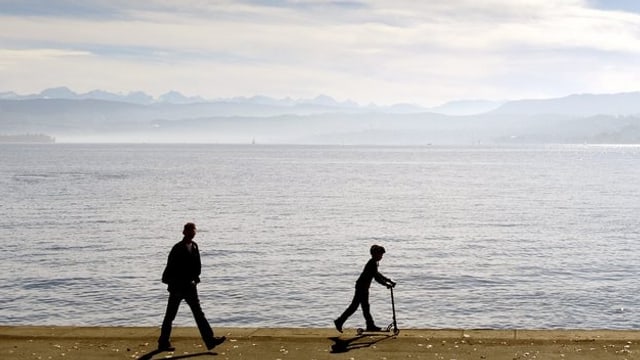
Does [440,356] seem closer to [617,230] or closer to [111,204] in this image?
[617,230]

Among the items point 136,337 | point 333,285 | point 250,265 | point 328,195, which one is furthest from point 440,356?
point 328,195

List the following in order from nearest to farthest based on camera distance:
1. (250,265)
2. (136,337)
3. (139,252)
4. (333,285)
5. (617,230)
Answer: (136,337) < (333,285) < (250,265) < (139,252) < (617,230)

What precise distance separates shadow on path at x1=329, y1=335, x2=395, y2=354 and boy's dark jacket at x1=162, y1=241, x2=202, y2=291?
2973mm

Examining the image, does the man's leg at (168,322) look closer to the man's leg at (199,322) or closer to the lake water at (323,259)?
the man's leg at (199,322)

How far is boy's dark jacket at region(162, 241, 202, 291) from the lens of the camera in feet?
52.9

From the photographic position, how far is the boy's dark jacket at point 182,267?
16.1 meters

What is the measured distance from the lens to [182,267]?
53.2 ft

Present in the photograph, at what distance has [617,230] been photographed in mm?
62812

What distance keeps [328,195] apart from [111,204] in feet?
92.4

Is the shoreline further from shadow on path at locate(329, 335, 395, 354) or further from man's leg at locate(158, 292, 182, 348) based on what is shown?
man's leg at locate(158, 292, 182, 348)

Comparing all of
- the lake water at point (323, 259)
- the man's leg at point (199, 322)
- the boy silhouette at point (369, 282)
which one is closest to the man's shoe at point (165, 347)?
the man's leg at point (199, 322)

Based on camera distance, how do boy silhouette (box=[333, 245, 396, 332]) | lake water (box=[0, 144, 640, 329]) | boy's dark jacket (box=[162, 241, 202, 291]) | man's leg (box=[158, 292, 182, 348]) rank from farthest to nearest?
lake water (box=[0, 144, 640, 329]) < boy silhouette (box=[333, 245, 396, 332]) < man's leg (box=[158, 292, 182, 348]) < boy's dark jacket (box=[162, 241, 202, 291])

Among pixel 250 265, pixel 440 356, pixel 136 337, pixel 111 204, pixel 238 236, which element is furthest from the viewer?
pixel 111 204

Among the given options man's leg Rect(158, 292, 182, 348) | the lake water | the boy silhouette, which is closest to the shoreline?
man's leg Rect(158, 292, 182, 348)
